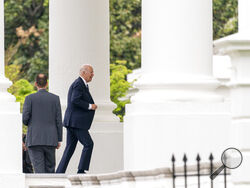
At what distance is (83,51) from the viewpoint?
2833cm

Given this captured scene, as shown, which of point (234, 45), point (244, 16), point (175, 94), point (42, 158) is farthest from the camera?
point (42, 158)

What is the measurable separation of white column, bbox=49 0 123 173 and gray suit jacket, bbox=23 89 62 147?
3.78 m

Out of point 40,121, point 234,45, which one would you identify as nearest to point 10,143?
point 40,121

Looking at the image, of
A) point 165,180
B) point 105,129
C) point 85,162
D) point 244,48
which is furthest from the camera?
point 105,129

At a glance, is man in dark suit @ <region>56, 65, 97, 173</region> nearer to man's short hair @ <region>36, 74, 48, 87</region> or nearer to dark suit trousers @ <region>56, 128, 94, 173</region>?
dark suit trousers @ <region>56, 128, 94, 173</region>

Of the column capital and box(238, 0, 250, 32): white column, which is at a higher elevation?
box(238, 0, 250, 32): white column

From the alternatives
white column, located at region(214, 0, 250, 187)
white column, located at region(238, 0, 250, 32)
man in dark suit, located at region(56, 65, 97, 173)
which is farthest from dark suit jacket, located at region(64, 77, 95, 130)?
white column, located at region(214, 0, 250, 187)

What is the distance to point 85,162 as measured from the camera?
24.1 meters

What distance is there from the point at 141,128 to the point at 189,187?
99.6 inches

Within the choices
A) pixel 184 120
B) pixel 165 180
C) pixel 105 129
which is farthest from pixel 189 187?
pixel 105 129

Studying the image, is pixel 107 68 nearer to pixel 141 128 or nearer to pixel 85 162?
pixel 85 162

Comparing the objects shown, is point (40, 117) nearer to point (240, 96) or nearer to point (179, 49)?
point (179, 49)

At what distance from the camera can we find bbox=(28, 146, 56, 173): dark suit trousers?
23984 mm

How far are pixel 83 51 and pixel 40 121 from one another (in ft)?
15.4
